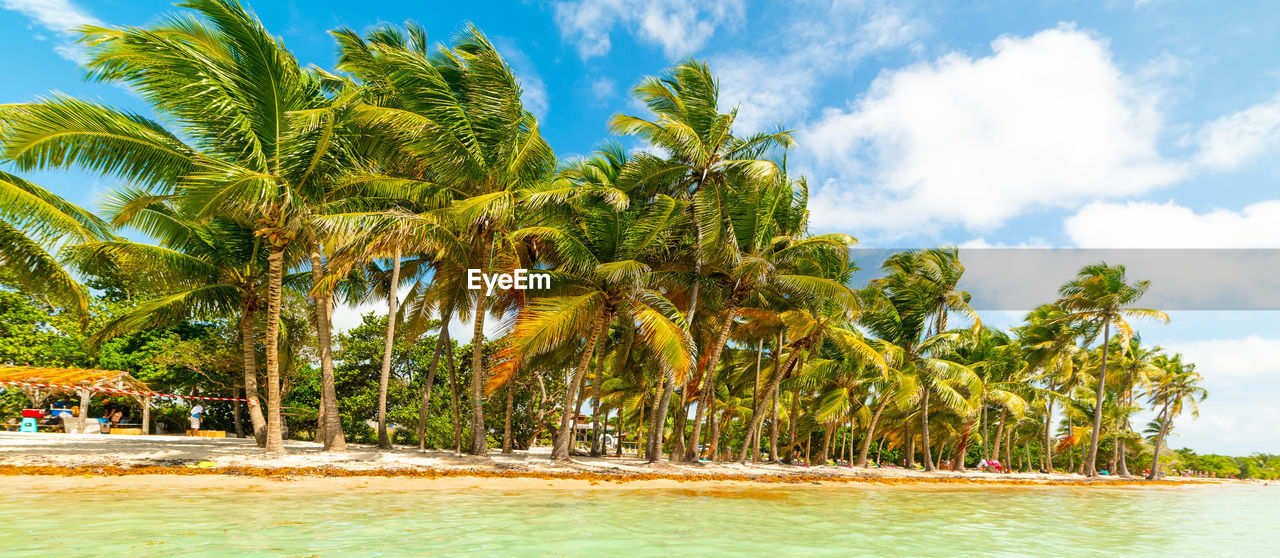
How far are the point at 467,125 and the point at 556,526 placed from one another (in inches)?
386

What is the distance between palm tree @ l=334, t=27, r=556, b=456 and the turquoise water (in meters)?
5.92

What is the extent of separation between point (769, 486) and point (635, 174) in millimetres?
8551

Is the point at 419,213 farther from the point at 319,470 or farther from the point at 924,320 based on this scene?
the point at 924,320


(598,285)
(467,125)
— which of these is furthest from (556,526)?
(467,125)

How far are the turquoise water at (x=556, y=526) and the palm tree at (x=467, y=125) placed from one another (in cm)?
592

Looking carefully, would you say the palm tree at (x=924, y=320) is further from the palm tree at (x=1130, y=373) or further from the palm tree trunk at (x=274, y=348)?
the palm tree trunk at (x=274, y=348)

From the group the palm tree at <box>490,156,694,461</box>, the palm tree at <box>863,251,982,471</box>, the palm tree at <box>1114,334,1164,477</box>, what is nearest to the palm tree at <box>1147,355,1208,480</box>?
the palm tree at <box>1114,334,1164,477</box>

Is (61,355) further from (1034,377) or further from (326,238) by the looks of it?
(1034,377)

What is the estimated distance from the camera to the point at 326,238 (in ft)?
44.2

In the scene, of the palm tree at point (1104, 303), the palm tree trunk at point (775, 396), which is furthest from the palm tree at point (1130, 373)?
the palm tree trunk at point (775, 396)

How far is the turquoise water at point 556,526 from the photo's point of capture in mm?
5801

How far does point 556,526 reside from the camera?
739 cm

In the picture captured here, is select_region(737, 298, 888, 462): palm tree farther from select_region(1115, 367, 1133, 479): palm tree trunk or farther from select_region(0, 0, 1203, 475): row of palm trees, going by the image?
select_region(1115, 367, 1133, 479): palm tree trunk

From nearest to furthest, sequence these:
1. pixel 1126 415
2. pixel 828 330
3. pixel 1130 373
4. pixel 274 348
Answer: pixel 274 348
pixel 828 330
pixel 1130 373
pixel 1126 415
